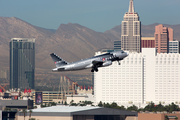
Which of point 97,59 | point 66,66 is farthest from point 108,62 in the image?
point 66,66

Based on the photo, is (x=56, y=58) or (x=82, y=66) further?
(x=56, y=58)

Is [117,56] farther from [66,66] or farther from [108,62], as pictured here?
[66,66]

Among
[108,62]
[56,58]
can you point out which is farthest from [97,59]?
[56,58]

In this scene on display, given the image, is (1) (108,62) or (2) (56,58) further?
(2) (56,58)

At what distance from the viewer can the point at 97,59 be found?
18262 centimetres

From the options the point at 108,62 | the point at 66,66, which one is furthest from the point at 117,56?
the point at 66,66

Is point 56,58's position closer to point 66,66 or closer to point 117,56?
point 66,66

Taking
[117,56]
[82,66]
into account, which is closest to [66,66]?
[82,66]

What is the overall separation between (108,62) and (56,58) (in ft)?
81.9

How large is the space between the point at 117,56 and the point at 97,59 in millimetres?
9707

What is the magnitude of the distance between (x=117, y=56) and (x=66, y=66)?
Result: 21240mm

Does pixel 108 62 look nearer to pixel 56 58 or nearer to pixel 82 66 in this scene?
pixel 82 66

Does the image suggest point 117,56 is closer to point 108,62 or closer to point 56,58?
point 108,62

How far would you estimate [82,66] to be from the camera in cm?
18175
